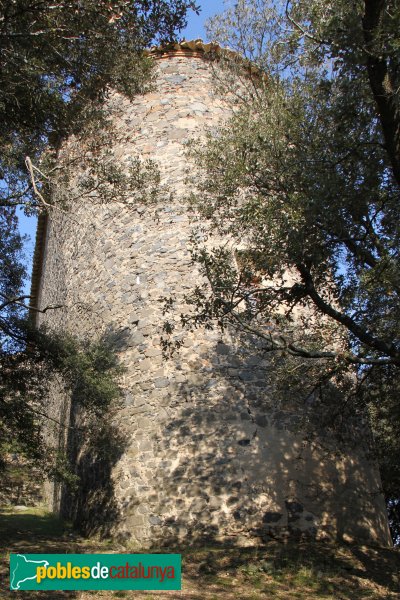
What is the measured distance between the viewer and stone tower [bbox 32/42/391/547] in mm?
7191

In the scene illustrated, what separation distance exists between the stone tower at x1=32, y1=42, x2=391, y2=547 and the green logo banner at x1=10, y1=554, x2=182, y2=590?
1.06 metres

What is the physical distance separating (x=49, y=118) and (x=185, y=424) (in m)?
4.29

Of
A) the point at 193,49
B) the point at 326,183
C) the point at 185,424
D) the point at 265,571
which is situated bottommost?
the point at 265,571

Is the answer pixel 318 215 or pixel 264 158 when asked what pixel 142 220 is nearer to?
pixel 264 158

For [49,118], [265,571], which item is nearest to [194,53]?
[49,118]

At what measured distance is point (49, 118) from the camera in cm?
666

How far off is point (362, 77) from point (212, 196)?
8.99 feet

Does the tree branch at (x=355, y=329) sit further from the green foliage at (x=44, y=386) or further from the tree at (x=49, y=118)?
the green foliage at (x=44, y=386)

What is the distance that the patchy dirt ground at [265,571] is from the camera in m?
5.48

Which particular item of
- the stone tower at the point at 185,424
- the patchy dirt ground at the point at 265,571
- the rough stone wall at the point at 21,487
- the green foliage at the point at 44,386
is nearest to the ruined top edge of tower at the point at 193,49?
the stone tower at the point at 185,424

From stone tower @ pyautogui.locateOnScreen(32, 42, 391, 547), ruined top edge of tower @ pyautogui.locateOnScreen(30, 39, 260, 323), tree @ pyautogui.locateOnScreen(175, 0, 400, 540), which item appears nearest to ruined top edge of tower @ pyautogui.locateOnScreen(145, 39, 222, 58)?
ruined top edge of tower @ pyautogui.locateOnScreen(30, 39, 260, 323)

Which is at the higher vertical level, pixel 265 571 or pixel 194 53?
pixel 194 53

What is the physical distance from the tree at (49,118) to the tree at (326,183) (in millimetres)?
1499

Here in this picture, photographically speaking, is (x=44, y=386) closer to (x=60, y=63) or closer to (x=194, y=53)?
(x=60, y=63)
